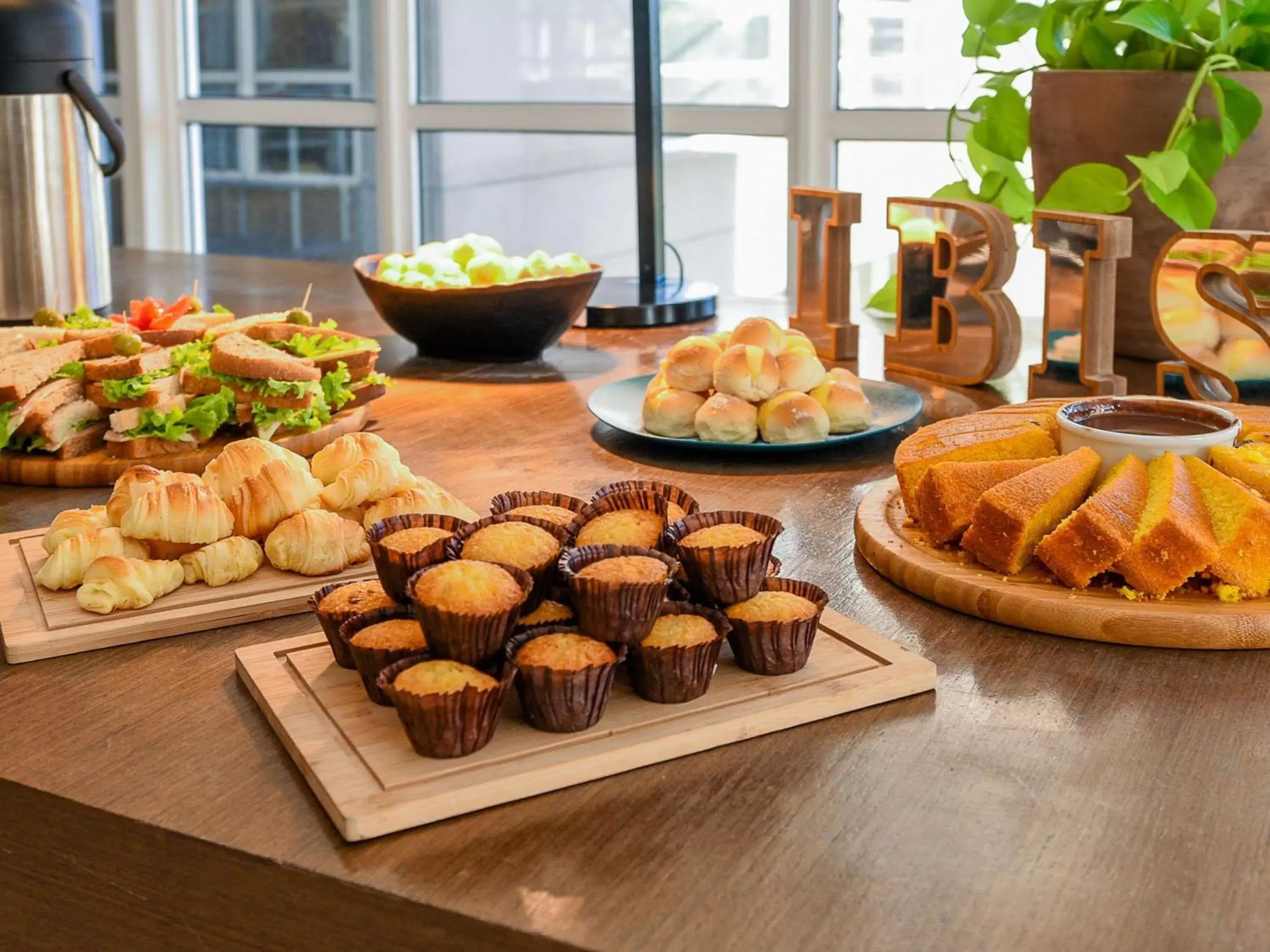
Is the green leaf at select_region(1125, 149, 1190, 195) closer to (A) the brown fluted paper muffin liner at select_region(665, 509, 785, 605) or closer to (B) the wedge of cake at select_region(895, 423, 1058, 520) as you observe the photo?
(B) the wedge of cake at select_region(895, 423, 1058, 520)

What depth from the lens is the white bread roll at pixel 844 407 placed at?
1449 mm

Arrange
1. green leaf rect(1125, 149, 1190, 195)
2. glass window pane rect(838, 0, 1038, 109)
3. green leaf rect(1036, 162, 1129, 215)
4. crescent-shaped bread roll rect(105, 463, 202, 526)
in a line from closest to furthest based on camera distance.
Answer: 1. crescent-shaped bread roll rect(105, 463, 202, 526)
2. green leaf rect(1125, 149, 1190, 195)
3. green leaf rect(1036, 162, 1129, 215)
4. glass window pane rect(838, 0, 1038, 109)

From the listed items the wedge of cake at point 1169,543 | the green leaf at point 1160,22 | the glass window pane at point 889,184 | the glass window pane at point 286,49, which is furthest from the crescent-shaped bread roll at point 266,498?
the glass window pane at point 286,49

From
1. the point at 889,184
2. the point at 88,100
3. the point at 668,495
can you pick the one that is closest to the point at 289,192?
the point at 889,184

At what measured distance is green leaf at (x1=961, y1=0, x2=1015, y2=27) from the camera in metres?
1.90

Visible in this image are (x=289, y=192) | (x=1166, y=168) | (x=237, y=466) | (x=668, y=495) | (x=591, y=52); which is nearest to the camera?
(x=668, y=495)

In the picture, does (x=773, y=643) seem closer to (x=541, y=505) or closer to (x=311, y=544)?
(x=541, y=505)

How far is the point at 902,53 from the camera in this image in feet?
A: 11.4

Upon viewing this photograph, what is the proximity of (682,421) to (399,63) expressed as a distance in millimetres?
2972

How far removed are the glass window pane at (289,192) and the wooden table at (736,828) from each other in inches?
141

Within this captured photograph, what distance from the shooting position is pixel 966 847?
715 millimetres

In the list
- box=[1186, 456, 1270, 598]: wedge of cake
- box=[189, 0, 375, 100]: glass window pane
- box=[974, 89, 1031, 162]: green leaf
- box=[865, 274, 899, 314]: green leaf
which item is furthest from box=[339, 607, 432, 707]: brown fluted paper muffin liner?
box=[189, 0, 375, 100]: glass window pane

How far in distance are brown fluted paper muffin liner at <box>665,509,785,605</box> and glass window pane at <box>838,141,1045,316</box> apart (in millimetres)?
2534

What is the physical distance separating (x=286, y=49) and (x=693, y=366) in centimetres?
340
